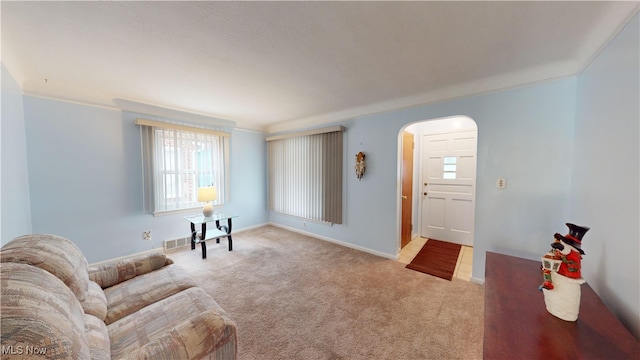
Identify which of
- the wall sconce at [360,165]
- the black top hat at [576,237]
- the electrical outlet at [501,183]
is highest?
the wall sconce at [360,165]

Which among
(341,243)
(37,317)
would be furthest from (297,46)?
(341,243)

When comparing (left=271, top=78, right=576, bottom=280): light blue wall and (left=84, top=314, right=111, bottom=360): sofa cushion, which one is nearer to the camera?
(left=84, top=314, right=111, bottom=360): sofa cushion

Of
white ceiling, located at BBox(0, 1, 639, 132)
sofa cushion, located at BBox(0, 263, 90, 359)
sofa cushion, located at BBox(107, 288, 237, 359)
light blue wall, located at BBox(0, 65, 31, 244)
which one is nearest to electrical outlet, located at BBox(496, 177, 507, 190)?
white ceiling, located at BBox(0, 1, 639, 132)

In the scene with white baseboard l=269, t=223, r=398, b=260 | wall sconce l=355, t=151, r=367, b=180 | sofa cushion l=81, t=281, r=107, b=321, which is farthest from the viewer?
wall sconce l=355, t=151, r=367, b=180

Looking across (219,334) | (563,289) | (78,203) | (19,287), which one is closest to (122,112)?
(78,203)

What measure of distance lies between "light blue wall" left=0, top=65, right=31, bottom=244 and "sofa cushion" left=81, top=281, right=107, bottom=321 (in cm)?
105

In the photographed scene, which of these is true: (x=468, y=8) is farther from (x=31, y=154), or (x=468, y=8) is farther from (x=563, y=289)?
(x=31, y=154)

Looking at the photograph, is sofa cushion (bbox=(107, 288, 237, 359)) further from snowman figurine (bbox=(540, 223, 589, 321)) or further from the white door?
the white door

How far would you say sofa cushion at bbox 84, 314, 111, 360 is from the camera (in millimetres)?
964

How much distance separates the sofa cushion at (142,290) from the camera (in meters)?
1.46

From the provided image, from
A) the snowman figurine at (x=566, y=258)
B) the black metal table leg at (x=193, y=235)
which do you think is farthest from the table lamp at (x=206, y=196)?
the snowman figurine at (x=566, y=258)

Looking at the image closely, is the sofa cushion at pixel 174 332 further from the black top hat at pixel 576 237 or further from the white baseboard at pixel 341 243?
the white baseboard at pixel 341 243

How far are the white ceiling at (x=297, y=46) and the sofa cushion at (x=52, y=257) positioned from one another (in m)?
1.47

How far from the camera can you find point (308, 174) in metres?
4.26
